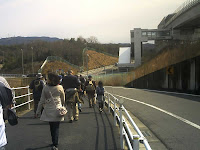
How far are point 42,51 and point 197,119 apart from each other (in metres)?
102

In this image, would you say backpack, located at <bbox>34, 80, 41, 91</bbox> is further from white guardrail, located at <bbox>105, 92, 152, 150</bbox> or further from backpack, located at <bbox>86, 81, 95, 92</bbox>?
white guardrail, located at <bbox>105, 92, 152, 150</bbox>

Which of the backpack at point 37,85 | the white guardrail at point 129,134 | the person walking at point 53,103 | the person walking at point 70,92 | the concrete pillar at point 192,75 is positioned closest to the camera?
the white guardrail at point 129,134

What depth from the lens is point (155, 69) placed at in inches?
→ 1187

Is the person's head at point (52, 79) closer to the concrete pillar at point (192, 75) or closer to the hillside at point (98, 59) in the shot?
the concrete pillar at point (192, 75)

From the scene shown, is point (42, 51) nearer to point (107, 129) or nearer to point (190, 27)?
point (190, 27)

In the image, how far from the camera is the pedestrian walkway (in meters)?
5.47

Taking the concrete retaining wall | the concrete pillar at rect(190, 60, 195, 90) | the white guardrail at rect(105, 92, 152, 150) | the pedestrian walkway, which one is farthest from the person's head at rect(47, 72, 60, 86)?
the concrete pillar at rect(190, 60, 195, 90)

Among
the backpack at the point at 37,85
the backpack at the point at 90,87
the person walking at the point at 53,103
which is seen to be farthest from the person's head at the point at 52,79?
the backpack at the point at 90,87

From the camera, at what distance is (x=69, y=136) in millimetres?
6379

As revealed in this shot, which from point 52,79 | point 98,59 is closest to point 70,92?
point 52,79

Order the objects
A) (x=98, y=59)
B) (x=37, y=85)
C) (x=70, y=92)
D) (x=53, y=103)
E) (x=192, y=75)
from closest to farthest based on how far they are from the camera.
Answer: (x=53, y=103) < (x=70, y=92) < (x=37, y=85) < (x=192, y=75) < (x=98, y=59)

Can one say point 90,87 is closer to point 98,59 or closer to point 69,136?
point 69,136

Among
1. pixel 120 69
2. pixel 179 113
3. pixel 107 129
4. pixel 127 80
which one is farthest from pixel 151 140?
pixel 120 69

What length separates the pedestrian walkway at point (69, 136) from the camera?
5473 mm
